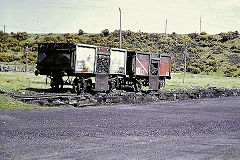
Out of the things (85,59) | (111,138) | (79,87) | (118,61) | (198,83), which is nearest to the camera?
(111,138)

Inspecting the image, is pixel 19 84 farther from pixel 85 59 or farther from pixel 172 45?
pixel 172 45

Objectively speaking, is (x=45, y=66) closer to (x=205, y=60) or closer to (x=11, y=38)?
(x=205, y=60)

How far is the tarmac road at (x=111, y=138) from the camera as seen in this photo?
6539 mm

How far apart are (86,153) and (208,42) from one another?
86846 mm

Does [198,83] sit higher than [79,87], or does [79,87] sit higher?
[79,87]

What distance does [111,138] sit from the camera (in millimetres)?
8273

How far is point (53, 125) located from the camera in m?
9.88

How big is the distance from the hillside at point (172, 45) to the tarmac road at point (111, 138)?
185ft

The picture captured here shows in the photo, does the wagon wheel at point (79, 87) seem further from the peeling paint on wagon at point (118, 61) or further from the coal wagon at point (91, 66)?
the peeling paint on wagon at point (118, 61)

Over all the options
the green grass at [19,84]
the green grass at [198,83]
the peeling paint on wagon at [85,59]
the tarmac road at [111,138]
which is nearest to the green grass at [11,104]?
the tarmac road at [111,138]

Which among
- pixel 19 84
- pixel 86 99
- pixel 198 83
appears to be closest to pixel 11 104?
pixel 86 99

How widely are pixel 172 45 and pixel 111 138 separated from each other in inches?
3121

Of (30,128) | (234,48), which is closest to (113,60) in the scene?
(30,128)

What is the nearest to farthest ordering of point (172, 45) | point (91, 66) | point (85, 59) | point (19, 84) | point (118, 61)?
point (85, 59) → point (91, 66) → point (118, 61) → point (19, 84) → point (172, 45)
